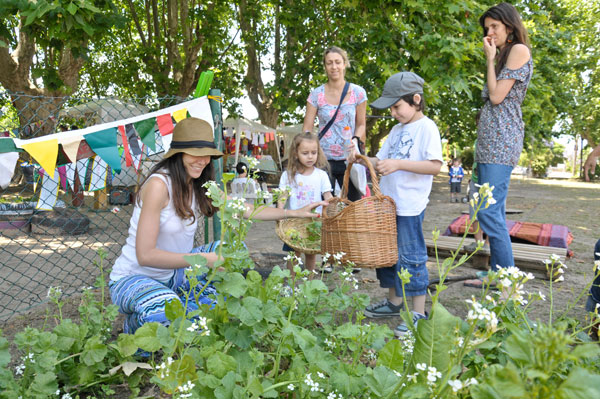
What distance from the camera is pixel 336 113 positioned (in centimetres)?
412

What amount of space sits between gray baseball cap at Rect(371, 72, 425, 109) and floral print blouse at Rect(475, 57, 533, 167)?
29.0 inches

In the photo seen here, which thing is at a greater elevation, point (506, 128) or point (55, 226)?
point (506, 128)

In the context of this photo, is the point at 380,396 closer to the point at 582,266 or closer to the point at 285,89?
the point at 582,266

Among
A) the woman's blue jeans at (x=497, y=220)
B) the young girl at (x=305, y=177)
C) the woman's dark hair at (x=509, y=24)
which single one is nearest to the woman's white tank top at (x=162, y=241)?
the young girl at (x=305, y=177)

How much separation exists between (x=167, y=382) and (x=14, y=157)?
1976mm

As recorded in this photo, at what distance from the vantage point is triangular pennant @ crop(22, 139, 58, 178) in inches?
106

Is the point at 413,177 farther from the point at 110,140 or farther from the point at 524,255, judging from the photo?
the point at 524,255

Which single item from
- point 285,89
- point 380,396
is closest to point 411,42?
point 380,396

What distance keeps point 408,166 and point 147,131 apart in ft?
6.09

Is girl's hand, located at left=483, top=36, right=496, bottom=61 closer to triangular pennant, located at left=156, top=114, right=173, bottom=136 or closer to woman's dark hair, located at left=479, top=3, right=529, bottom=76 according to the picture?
woman's dark hair, located at left=479, top=3, right=529, bottom=76

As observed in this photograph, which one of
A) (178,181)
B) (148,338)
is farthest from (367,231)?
(148,338)

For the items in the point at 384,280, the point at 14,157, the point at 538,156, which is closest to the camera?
the point at 14,157

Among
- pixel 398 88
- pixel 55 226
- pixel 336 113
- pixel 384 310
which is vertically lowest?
pixel 55 226

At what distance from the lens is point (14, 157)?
264cm
